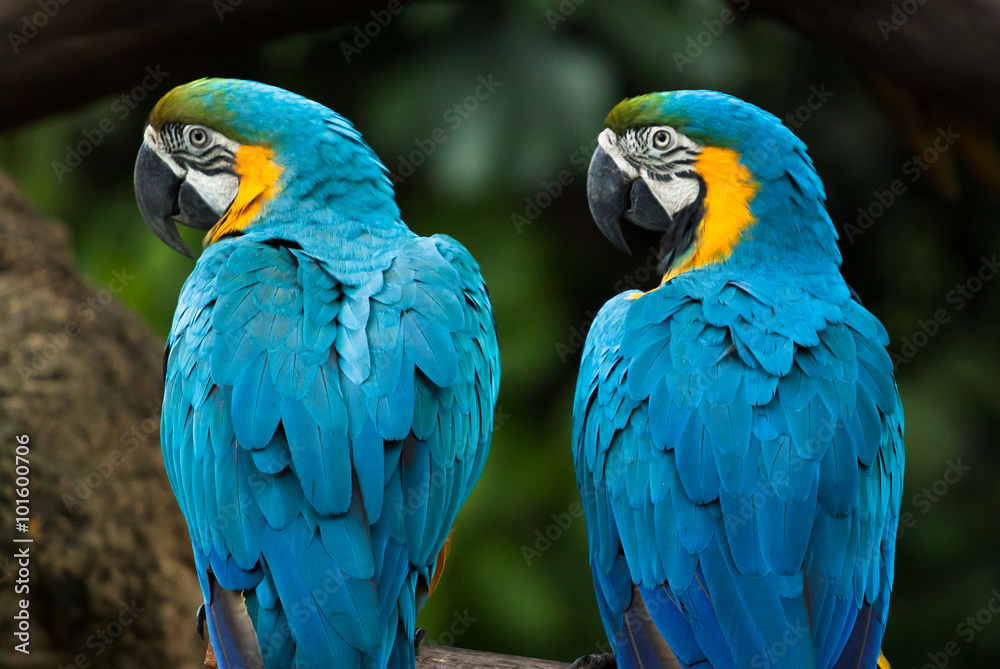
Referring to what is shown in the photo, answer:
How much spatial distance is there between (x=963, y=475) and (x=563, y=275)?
1.13 m

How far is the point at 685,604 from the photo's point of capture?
1.26 metres

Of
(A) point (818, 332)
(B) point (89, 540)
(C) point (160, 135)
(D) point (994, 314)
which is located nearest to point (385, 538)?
(A) point (818, 332)

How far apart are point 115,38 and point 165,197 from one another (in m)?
0.74

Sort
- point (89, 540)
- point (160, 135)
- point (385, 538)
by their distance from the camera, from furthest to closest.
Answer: point (89, 540) < point (160, 135) < point (385, 538)

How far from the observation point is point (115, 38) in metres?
2.18

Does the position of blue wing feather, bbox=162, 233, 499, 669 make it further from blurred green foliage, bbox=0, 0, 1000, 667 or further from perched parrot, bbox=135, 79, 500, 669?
blurred green foliage, bbox=0, 0, 1000, 667

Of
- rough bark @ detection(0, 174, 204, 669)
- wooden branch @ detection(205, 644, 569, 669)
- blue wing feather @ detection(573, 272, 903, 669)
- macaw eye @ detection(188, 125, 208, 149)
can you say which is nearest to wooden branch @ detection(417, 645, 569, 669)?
wooden branch @ detection(205, 644, 569, 669)

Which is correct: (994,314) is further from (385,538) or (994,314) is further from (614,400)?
(385,538)

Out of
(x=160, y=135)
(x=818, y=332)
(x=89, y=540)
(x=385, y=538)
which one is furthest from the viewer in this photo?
(x=89, y=540)

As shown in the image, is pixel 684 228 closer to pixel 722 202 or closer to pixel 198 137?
pixel 722 202

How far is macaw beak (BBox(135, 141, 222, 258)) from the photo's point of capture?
1.62m

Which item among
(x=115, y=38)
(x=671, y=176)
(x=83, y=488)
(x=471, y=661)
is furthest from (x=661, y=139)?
(x=83, y=488)

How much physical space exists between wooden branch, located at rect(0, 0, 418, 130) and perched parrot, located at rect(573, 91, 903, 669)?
1.04 m

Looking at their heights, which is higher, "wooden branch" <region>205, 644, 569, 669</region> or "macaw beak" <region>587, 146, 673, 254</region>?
"macaw beak" <region>587, 146, 673, 254</region>
